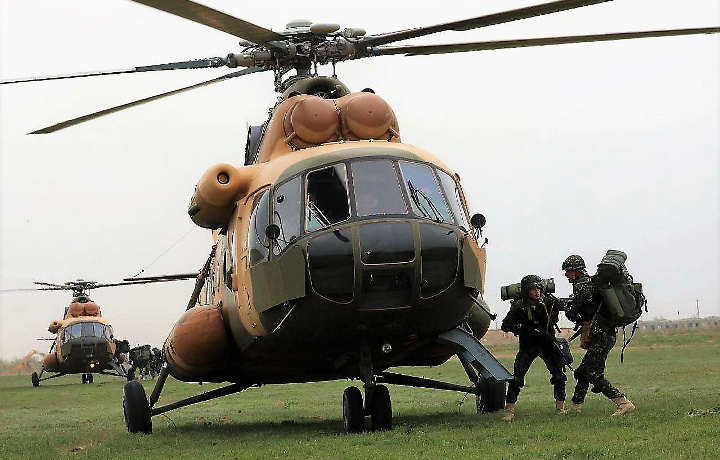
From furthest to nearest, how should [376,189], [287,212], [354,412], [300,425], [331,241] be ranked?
[300,425] → [354,412] → [287,212] → [376,189] → [331,241]

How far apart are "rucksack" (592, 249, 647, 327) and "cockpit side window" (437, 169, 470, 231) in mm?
1610

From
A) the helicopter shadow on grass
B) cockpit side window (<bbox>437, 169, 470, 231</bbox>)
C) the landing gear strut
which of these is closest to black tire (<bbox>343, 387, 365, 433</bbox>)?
the landing gear strut

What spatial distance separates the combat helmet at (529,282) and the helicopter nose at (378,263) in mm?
2075

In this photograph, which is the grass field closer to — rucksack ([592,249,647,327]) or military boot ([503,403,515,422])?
military boot ([503,403,515,422])

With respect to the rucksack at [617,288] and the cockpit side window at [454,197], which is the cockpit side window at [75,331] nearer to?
the cockpit side window at [454,197]

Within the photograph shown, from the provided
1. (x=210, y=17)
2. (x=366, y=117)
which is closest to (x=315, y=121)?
(x=366, y=117)

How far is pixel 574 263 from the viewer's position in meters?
11.9

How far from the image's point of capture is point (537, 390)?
19.1 metres

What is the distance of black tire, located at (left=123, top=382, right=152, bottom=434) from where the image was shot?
45.0 ft

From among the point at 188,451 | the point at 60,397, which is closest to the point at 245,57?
the point at 188,451

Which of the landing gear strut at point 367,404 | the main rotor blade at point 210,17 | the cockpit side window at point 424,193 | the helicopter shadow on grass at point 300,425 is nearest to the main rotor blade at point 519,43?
the cockpit side window at point 424,193

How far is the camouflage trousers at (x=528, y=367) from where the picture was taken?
1212 centimetres

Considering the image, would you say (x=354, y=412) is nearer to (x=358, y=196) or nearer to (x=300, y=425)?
(x=358, y=196)

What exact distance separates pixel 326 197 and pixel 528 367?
3503 millimetres
